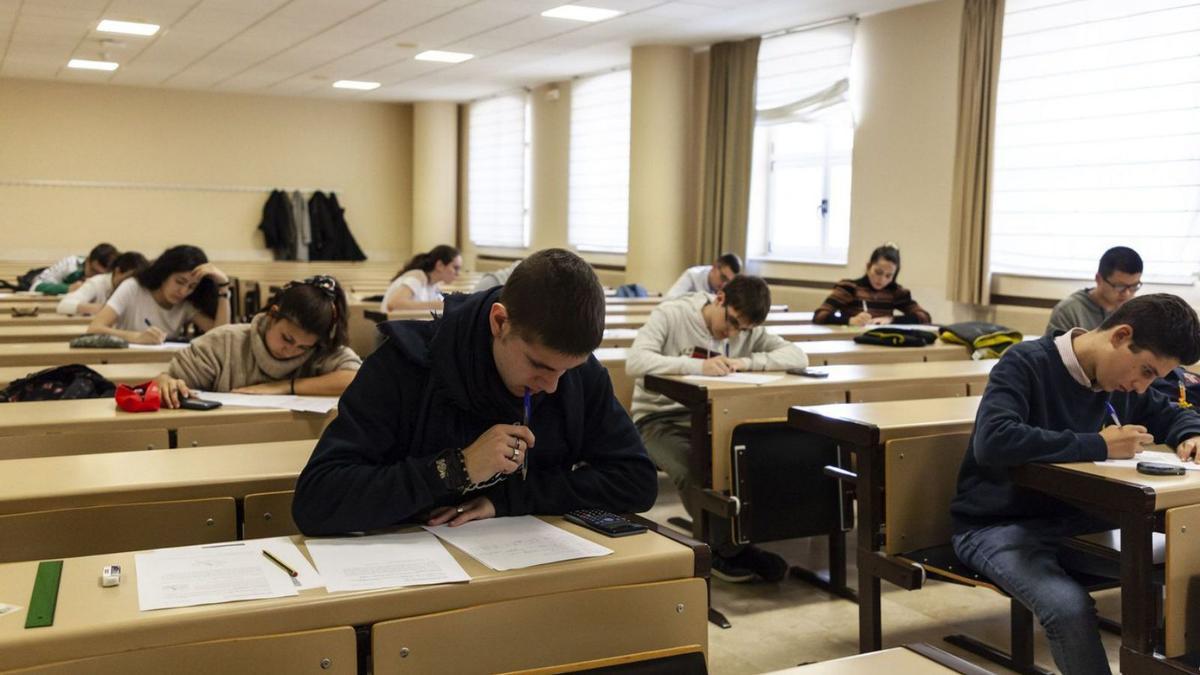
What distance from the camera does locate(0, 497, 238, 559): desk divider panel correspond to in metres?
1.95

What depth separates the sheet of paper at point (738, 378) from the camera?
373 cm

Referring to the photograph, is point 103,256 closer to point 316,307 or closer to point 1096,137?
point 316,307

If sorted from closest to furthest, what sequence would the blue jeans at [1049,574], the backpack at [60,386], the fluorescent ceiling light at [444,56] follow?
the blue jeans at [1049,574] < the backpack at [60,386] < the fluorescent ceiling light at [444,56]

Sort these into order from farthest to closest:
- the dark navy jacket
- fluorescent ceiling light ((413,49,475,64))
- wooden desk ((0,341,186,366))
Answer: fluorescent ceiling light ((413,49,475,64)) → wooden desk ((0,341,186,366)) → the dark navy jacket

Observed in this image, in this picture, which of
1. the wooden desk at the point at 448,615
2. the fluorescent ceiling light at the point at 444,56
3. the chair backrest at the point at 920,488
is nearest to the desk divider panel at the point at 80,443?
the wooden desk at the point at 448,615

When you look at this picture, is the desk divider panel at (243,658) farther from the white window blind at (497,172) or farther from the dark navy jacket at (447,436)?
the white window blind at (497,172)

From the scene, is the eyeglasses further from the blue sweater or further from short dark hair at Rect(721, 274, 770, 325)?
the blue sweater

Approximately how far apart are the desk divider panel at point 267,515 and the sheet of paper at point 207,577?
1.39 ft

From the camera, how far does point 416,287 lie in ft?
22.5

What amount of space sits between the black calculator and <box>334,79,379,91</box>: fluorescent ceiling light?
12.0 metres

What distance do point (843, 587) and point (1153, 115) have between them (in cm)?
427

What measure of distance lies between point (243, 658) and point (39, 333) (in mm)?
3895

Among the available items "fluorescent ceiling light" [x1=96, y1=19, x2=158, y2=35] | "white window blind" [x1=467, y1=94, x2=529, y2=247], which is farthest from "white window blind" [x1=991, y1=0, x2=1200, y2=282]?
"white window blind" [x1=467, y1=94, x2=529, y2=247]

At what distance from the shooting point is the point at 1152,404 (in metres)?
2.98
